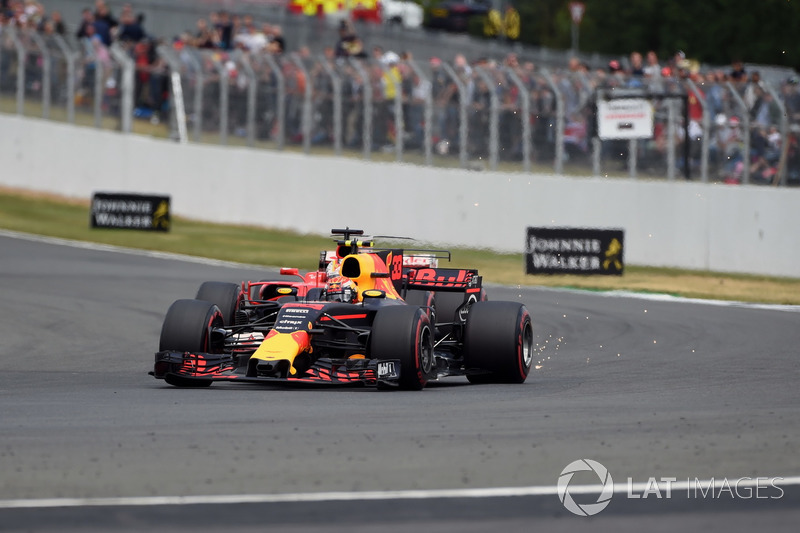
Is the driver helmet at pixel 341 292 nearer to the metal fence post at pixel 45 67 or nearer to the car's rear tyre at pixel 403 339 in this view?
the car's rear tyre at pixel 403 339

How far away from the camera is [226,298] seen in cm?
1188

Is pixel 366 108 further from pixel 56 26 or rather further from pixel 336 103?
pixel 56 26

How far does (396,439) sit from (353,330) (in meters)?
2.76

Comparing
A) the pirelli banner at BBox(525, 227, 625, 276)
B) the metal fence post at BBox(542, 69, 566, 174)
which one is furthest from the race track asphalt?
the metal fence post at BBox(542, 69, 566, 174)

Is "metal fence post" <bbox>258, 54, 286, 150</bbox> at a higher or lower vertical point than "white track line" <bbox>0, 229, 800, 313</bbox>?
higher

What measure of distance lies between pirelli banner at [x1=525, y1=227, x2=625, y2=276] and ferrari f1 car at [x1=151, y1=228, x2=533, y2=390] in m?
8.79

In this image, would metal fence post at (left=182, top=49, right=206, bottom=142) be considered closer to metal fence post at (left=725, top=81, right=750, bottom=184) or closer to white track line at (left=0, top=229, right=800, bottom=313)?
white track line at (left=0, top=229, right=800, bottom=313)

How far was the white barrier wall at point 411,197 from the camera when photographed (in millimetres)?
22094

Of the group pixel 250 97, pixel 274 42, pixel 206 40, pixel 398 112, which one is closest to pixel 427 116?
pixel 398 112

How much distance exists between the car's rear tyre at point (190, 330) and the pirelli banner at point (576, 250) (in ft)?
34.8

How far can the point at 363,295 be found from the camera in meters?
11.3

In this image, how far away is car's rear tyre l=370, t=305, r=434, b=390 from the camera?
10.4 meters

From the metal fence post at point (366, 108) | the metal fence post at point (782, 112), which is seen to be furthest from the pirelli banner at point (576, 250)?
the metal fence post at point (366, 108)

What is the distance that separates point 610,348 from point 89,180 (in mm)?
18825
